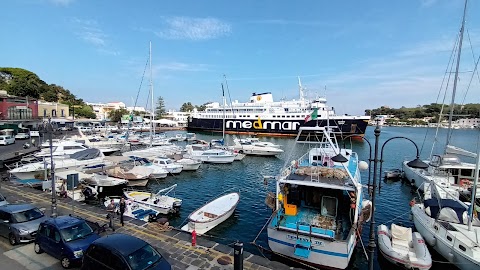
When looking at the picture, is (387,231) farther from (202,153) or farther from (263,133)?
(263,133)

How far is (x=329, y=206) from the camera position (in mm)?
14047

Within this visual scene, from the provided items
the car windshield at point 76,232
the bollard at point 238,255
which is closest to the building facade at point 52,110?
the car windshield at point 76,232

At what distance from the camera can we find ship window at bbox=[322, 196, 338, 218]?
1388 centimetres

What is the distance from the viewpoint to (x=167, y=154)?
130ft

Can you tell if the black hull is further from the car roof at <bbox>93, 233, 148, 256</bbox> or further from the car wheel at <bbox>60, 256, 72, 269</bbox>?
the car wheel at <bbox>60, 256, 72, 269</bbox>

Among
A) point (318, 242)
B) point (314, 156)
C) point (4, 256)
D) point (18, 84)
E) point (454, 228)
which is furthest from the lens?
point (18, 84)

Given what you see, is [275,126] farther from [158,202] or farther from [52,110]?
[52,110]

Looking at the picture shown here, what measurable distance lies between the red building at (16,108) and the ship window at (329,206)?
250ft

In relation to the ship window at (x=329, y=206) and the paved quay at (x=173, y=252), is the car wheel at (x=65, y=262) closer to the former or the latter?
the paved quay at (x=173, y=252)

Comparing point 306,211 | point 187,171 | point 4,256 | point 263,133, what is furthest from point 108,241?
point 263,133

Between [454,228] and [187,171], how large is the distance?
28158 mm

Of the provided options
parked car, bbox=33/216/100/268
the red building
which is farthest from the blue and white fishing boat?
the red building

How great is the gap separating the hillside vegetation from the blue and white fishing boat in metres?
105

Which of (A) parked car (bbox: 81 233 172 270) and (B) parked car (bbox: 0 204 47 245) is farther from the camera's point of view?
(B) parked car (bbox: 0 204 47 245)
